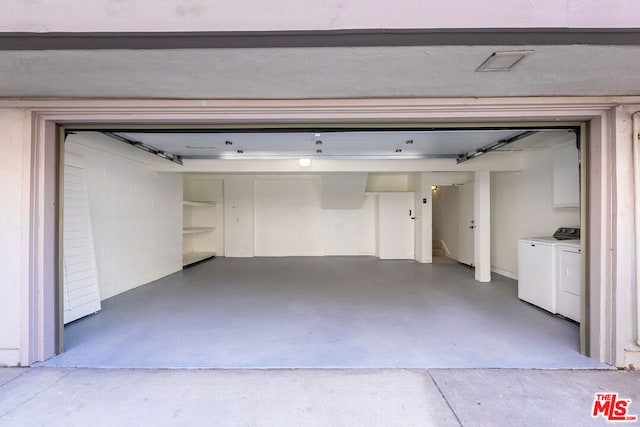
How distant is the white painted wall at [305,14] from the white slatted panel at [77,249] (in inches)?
93.9

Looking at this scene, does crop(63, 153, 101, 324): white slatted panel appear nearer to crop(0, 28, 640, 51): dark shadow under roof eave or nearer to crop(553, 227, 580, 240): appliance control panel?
crop(0, 28, 640, 51): dark shadow under roof eave

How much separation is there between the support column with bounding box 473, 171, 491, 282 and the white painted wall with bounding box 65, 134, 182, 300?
5.61 metres

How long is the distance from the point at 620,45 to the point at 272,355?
2885 millimetres

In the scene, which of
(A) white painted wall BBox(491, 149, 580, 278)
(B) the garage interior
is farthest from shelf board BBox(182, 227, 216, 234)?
(A) white painted wall BBox(491, 149, 580, 278)

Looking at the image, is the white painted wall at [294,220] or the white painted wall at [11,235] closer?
the white painted wall at [11,235]

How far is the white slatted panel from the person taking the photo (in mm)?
3188

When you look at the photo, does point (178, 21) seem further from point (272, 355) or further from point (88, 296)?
point (88, 296)

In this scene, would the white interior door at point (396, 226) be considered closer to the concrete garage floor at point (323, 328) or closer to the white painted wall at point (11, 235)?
the concrete garage floor at point (323, 328)

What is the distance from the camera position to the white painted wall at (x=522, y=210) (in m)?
4.44

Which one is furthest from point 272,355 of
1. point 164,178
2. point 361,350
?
point 164,178

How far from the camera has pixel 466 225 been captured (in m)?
6.60

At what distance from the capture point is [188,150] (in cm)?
468

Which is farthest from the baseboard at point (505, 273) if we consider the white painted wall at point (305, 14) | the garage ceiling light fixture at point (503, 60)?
the white painted wall at point (305, 14)

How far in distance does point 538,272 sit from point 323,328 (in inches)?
106
